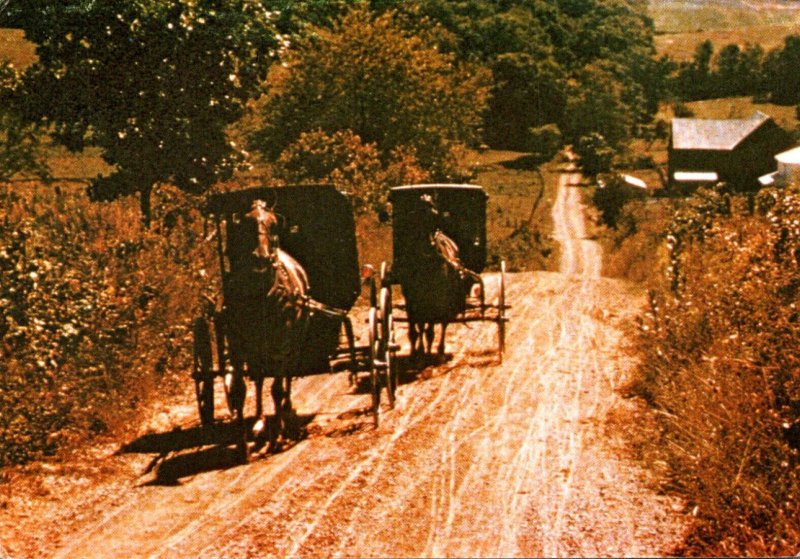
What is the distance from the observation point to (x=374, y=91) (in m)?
8.82

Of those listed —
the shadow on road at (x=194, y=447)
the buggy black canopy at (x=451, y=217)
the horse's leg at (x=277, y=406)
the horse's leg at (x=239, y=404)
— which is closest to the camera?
the shadow on road at (x=194, y=447)

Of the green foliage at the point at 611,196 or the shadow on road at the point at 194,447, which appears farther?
the green foliage at the point at 611,196

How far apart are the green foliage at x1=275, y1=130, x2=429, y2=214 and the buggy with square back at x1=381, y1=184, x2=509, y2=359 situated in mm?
864

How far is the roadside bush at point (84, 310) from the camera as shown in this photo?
741 centimetres

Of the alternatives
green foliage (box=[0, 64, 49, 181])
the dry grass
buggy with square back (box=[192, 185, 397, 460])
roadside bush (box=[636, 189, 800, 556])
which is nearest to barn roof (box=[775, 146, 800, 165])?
roadside bush (box=[636, 189, 800, 556])

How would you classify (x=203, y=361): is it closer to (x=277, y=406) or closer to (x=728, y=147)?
(x=277, y=406)

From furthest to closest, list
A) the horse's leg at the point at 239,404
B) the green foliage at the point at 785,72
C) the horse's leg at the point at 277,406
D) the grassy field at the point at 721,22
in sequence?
the horse's leg at the point at 277,406
the horse's leg at the point at 239,404
the green foliage at the point at 785,72
the grassy field at the point at 721,22

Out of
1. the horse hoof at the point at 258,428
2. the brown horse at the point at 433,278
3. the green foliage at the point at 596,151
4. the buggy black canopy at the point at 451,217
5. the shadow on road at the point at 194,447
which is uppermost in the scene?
the green foliage at the point at 596,151

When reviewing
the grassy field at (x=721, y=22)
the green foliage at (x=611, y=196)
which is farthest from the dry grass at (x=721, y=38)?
the green foliage at (x=611, y=196)

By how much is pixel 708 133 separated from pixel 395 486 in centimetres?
438

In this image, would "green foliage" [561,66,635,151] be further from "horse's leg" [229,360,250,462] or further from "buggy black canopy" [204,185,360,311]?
"horse's leg" [229,360,250,462]

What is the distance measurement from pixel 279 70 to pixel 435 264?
4358 mm

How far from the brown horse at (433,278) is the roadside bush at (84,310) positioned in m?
3.34

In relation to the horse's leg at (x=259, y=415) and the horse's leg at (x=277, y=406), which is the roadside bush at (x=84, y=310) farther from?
the horse's leg at (x=277, y=406)
